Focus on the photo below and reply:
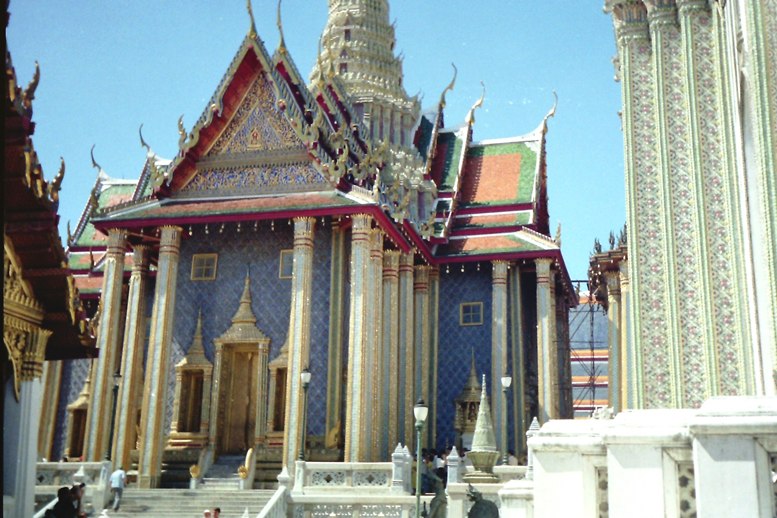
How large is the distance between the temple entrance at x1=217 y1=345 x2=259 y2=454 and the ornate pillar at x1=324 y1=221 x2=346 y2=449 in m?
0.94

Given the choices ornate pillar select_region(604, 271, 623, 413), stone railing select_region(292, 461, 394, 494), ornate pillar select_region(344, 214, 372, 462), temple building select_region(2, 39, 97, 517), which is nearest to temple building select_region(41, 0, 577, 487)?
ornate pillar select_region(344, 214, 372, 462)

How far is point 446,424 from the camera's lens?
2264 centimetres

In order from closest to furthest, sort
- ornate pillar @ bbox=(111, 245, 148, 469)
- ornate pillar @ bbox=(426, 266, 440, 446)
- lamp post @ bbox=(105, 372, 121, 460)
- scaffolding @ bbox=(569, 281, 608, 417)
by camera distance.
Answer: lamp post @ bbox=(105, 372, 121, 460) < ornate pillar @ bbox=(111, 245, 148, 469) < ornate pillar @ bbox=(426, 266, 440, 446) < scaffolding @ bbox=(569, 281, 608, 417)

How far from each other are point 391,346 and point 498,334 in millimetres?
3429

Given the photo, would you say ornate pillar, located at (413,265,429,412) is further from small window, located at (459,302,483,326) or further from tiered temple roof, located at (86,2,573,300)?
small window, located at (459,302,483,326)

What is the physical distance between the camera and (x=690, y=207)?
464 inches

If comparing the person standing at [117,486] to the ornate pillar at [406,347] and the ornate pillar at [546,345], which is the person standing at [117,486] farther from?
the ornate pillar at [546,345]

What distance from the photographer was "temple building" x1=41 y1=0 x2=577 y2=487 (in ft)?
61.7

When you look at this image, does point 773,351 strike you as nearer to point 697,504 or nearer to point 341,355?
point 697,504

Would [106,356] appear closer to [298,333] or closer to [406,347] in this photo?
[298,333]

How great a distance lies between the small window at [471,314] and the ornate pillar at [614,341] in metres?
3.08

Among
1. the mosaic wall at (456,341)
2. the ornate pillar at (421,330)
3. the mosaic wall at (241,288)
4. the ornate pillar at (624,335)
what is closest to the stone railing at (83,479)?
the mosaic wall at (241,288)

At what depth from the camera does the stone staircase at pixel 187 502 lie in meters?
16.3

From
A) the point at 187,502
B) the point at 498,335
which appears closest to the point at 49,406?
the point at 187,502
